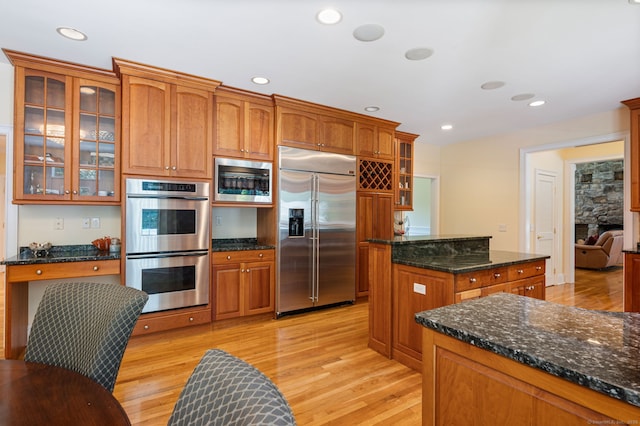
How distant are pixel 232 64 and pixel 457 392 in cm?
296

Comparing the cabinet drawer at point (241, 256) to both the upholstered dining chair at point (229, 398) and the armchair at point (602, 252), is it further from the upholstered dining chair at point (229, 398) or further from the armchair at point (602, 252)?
the armchair at point (602, 252)

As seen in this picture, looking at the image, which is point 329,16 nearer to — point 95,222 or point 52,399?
point 52,399

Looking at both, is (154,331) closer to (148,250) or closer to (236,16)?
(148,250)

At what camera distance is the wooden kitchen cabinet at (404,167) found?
5.34 metres

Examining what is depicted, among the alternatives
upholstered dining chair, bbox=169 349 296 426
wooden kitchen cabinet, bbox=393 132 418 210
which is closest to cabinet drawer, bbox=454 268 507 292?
upholstered dining chair, bbox=169 349 296 426

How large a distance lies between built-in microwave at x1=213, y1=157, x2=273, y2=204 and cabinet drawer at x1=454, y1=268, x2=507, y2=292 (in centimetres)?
222

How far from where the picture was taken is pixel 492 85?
3.29 m

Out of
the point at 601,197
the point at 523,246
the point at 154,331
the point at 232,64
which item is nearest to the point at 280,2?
the point at 232,64

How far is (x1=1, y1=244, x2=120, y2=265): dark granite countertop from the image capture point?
2.51 m

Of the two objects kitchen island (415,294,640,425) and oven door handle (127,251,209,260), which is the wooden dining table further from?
oven door handle (127,251,209,260)

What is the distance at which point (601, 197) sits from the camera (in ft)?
31.0

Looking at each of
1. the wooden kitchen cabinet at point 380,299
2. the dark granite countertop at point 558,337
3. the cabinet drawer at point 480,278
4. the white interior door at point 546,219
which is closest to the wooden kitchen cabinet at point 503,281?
the cabinet drawer at point 480,278

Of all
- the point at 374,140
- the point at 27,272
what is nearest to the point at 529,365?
the point at 27,272

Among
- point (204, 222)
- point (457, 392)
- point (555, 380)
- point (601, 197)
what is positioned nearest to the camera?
point (555, 380)
